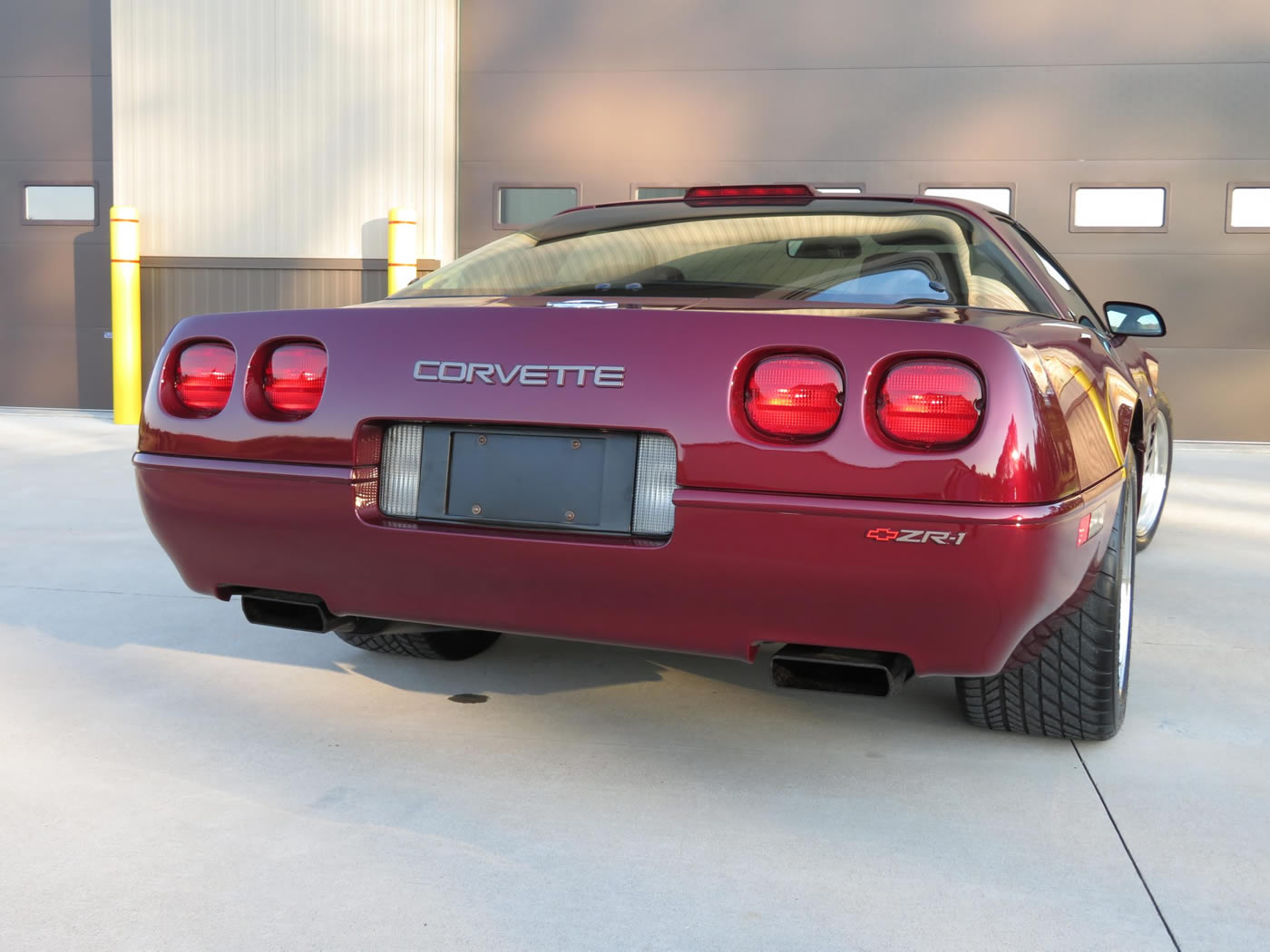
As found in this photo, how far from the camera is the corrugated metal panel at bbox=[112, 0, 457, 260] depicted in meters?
10.8

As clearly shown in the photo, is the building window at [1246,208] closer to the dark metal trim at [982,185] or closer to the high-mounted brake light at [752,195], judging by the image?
the dark metal trim at [982,185]

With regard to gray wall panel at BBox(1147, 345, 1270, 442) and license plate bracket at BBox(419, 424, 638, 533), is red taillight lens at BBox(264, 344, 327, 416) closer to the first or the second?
license plate bracket at BBox(419, 424, 638, 533)

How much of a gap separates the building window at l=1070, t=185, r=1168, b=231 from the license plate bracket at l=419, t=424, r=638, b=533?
9.37 m

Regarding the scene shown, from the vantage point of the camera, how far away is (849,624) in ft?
6.04

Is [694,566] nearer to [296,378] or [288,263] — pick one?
[296,378]

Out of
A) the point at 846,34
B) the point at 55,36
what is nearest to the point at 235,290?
the point at 55,36

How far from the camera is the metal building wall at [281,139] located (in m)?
10.9

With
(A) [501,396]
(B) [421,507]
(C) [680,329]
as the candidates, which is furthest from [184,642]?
(C) [680,329]

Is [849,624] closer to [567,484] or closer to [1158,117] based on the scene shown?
[567,484]

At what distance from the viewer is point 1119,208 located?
33.3 ft

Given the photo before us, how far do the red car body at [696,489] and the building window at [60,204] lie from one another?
10.8 meters

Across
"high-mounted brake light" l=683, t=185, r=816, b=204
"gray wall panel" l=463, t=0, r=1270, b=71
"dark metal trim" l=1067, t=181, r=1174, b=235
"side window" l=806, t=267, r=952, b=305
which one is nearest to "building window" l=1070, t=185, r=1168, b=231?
"dark metal trim" l=1067, t=181, r=1174, b=235

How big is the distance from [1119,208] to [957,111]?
1.67m

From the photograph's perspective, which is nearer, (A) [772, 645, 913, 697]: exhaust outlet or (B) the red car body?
(B) the red car body
